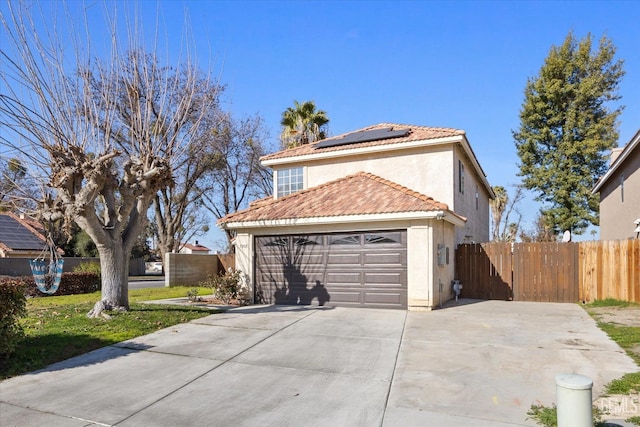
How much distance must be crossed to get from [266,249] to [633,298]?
1187cm

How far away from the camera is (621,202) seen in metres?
18.8

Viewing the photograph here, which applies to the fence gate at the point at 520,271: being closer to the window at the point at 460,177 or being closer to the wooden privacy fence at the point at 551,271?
the wooden privacy fence at the point at 551,271

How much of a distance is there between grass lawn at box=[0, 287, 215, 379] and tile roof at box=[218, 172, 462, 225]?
162 inches

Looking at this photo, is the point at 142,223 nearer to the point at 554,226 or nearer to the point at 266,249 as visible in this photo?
the point at 266,249

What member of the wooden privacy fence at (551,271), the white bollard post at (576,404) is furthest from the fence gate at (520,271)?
the white bollard post at (576,404)

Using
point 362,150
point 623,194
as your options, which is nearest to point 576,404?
point 362,150

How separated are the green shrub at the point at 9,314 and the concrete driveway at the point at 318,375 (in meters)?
0.77

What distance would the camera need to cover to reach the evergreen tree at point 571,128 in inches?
1049

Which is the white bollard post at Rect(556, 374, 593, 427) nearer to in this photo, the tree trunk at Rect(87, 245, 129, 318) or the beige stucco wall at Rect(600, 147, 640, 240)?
the tree trunk at Rect(87, 245, 129, 318)

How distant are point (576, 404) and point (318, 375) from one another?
11.6 ft

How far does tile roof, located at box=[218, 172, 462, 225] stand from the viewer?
41.1 ft

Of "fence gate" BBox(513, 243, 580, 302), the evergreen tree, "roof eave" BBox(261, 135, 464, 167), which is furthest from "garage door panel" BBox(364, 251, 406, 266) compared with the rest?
the evergreen tree

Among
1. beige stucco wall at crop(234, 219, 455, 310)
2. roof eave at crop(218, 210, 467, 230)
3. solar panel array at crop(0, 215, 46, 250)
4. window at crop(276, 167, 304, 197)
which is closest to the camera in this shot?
roof eave at crop(218, 210, 467, 230)

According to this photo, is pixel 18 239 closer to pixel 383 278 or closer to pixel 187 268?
pixel 187 268
